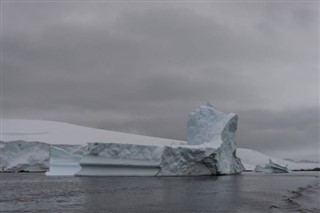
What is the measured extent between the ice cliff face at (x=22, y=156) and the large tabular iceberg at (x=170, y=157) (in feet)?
36.1

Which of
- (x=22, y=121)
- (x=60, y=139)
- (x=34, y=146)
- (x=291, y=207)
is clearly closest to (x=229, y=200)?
(x=291, y=207)

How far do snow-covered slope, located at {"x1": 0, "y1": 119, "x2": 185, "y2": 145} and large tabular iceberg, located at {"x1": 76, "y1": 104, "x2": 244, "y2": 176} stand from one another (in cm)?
2087

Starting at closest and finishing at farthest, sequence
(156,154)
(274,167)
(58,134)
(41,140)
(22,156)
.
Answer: (156,154) < (22,156) < (41,140) < (274,167) < (58,134)

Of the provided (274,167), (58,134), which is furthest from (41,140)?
(274,167)

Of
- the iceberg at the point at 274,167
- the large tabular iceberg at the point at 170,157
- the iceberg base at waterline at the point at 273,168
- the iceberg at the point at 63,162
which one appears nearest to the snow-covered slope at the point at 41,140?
the iceberg at the point at 63,162

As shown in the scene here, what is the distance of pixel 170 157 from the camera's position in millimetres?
29375

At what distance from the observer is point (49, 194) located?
57.5 feet

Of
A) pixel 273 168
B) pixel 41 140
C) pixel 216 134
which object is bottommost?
pixel 273 168

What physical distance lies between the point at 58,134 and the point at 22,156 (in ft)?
55.4

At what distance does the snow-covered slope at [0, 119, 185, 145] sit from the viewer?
2068 inches

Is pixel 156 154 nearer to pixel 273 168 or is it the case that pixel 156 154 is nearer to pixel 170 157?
pixel 170 157

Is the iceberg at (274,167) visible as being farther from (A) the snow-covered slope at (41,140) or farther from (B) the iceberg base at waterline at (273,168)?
(A) the snow-covered slope at (41,140)

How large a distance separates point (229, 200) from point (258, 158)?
6276 cm

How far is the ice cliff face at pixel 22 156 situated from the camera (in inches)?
1528
